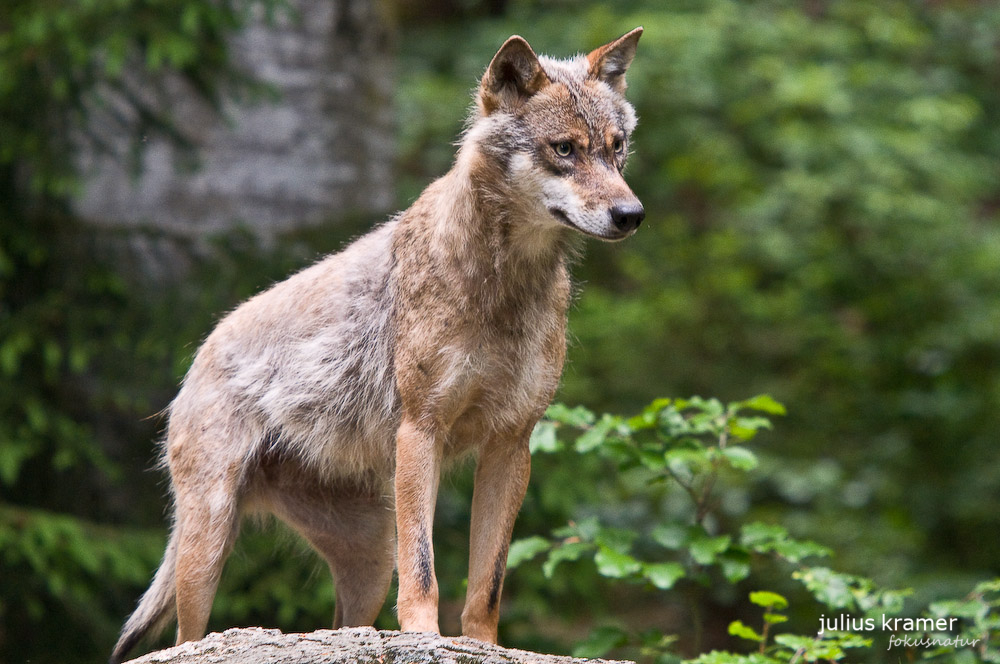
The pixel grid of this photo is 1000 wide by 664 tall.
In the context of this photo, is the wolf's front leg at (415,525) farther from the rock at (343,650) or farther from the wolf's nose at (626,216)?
the wolf's nose at (626,216)

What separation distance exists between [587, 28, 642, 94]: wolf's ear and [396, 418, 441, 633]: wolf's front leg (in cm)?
173

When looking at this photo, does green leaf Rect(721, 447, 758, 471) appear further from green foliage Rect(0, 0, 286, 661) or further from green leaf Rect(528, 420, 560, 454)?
green foliage Rect(0, 0, 286, 661)

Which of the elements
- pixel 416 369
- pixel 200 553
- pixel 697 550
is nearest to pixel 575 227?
pixel 416 369

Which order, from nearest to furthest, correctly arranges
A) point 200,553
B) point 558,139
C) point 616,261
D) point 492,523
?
point 558,139 → point 492,523 → point 200,553 → point 616,261

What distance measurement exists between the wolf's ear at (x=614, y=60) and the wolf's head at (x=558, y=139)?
0.32 ft

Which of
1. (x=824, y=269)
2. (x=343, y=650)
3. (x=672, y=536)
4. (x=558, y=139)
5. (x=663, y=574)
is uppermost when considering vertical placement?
(x=824, y=269)

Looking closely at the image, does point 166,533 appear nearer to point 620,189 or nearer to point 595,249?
point 620,189

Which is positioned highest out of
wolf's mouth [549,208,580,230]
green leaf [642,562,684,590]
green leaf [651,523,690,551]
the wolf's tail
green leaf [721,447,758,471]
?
wolf's mouth [549,208,580,230]

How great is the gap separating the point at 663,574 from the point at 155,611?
98.8 inches

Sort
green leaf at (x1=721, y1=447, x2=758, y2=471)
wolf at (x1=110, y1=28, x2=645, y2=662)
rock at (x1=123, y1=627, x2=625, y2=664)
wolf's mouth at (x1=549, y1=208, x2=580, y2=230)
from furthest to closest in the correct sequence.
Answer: green leaf at (x1=721, y1=447, x2=758, y2=471) → wolf at (x1=110, y1=28, x2=645, y2=662) → wolf's mouth at (x1=549, y1=208, x2=580, y2=230) → rock at (x1=123, y1=627, x2=625, y2=664)

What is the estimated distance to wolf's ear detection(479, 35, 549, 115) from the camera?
429 centimetres

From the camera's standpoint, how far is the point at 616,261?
13242 mm

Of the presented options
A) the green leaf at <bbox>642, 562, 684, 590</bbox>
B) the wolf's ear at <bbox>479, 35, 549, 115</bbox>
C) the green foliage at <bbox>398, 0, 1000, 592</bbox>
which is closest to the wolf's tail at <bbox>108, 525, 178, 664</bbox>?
the green leaf at <bbox>642, 562, 684, 590</bbox>

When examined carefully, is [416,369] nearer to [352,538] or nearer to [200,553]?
[352,538]
